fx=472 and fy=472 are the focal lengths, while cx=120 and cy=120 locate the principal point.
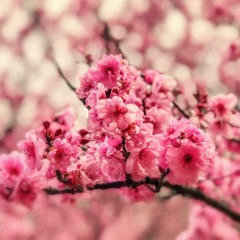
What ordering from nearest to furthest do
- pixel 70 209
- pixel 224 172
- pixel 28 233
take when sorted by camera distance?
pixel 224 172, pixel 28 233, pixel 70 209

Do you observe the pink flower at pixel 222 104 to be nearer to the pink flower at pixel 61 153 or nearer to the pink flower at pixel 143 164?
the pink flower at pixel 143 164

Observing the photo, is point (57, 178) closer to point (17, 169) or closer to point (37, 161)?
point (37, 161)

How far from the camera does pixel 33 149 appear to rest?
2883mm

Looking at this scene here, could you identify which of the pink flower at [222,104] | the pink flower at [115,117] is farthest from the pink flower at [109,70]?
the pink flower at [222,104]

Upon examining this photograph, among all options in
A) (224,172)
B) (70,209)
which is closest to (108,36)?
(224,172)

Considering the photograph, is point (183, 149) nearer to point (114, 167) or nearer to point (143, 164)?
point (143, 164)

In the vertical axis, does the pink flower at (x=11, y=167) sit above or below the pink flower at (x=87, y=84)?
below

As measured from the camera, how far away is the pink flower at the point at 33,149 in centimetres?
282

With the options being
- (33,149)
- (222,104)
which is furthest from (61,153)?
(222,104)

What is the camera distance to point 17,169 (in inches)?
126

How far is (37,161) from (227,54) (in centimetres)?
524

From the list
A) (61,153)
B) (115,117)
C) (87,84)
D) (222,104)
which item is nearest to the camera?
(115,117)

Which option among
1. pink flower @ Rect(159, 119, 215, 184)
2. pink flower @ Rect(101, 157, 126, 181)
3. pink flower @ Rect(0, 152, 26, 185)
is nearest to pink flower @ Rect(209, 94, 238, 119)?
pink flower @ Rect(159, 119, 215, 184)

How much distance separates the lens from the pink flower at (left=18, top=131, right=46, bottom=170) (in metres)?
2.82
